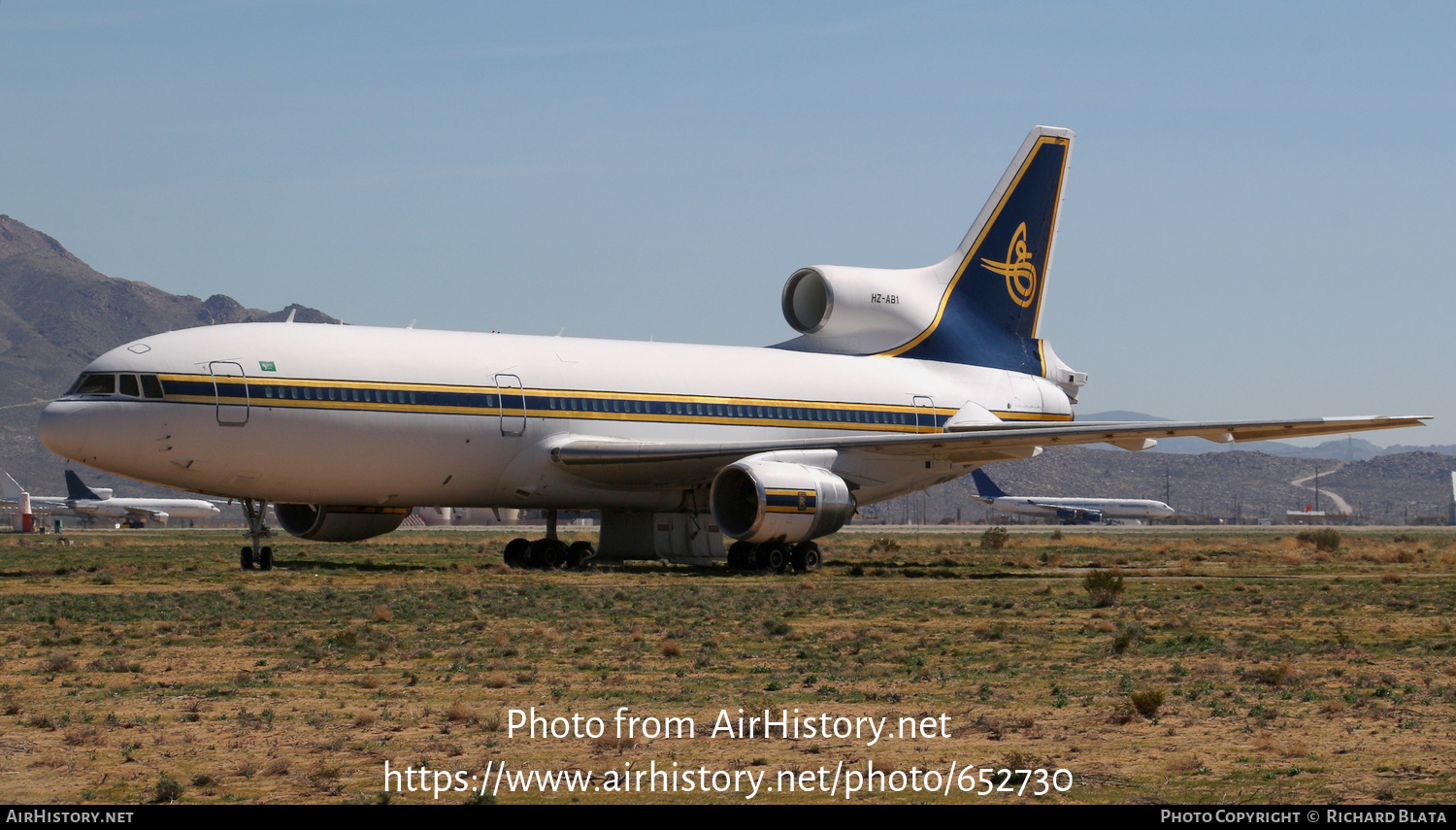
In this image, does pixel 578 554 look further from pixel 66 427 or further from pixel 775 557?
pixel 66 427

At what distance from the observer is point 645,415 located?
31.3 metres

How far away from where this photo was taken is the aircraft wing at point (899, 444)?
29.5 metres

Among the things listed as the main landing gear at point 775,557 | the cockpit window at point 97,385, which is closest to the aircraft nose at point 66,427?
the cockpit window at point 97,385

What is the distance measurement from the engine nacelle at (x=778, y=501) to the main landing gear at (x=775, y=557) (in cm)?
64

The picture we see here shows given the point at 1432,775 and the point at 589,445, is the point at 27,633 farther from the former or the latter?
the point at 1432,775

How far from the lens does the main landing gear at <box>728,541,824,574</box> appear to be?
100 feet

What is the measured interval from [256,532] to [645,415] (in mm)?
8032

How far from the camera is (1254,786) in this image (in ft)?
31.8

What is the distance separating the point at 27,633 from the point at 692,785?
1182cm

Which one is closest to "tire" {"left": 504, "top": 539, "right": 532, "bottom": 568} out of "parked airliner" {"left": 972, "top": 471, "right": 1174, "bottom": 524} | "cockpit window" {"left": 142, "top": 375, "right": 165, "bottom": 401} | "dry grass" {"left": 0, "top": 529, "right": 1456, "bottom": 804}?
"dry grass" {"left": 0, "top": 529, "right": 1456, "bottom": 804}

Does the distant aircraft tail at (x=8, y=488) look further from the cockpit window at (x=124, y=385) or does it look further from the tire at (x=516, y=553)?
the cockpit window at (x=124, y=385)

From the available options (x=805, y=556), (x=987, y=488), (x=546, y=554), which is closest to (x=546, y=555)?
(x=546, y=554)

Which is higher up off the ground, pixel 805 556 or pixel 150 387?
pixel 150 387

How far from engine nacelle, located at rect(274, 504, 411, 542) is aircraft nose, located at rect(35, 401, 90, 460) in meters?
5.90
